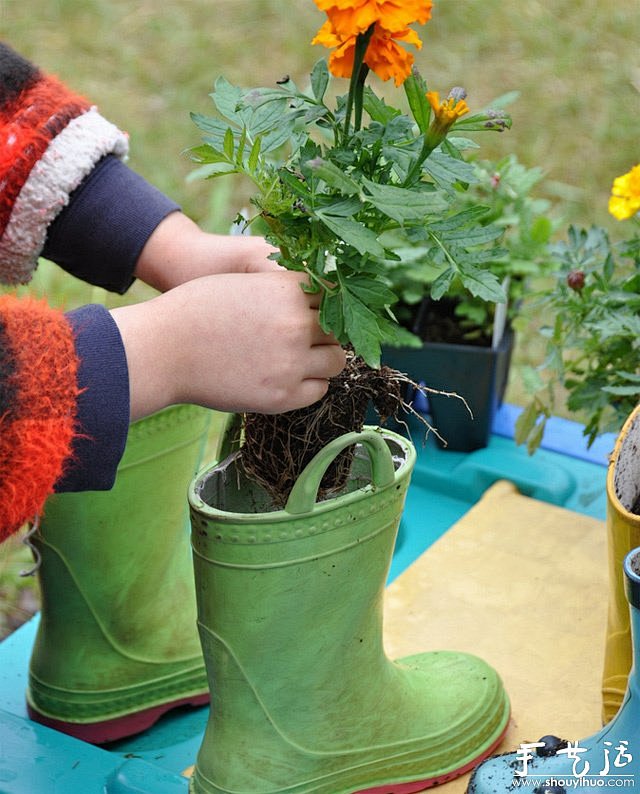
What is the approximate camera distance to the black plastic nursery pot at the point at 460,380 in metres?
1.57

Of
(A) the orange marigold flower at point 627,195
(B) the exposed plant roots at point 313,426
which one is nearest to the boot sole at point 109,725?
(B) the exposed plant roots at point 313,426

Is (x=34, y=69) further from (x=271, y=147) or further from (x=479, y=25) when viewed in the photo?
(x=479, y=25)

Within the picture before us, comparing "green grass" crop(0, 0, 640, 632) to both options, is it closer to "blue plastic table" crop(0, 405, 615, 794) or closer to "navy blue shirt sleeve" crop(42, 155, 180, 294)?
"blue plastic table" crop(0, 405, 615, 794)

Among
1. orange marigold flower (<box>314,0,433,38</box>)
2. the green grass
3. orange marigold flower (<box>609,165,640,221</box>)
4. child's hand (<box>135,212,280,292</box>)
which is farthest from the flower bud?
the green grass

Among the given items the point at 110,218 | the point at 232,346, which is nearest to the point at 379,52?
the point at 232,346

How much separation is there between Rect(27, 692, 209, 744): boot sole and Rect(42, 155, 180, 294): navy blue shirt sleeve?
52 cm

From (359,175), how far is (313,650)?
0.43 metres

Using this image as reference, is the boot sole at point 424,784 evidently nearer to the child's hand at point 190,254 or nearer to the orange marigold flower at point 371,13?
the child's hand at point 190,254

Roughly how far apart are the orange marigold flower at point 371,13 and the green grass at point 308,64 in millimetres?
1816

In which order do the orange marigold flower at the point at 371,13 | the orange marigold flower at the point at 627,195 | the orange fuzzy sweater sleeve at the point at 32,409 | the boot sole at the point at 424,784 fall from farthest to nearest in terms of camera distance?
the orange marigold flower at the point at 627,195
the boot sole at the point at 424,784
the orange fuzzy sweater sleeve at the point at 32,409
the orange marigold flower at the point at 371,13

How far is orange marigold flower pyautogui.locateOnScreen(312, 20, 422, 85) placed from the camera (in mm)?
737

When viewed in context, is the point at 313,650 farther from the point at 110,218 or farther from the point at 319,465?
the point at 110,218

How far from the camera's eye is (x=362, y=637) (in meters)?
0.95

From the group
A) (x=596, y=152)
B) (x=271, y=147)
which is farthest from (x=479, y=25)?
(x=271, y=147)
